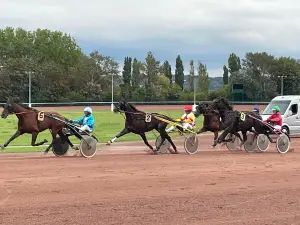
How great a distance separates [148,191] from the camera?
977 cm

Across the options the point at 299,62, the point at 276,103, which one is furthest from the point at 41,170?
the point at 299,62

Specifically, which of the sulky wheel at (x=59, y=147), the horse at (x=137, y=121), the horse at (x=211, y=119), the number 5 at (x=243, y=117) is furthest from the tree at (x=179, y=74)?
the sulky wheel at (x=59, y=147)

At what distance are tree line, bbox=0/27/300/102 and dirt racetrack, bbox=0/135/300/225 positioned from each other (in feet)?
217

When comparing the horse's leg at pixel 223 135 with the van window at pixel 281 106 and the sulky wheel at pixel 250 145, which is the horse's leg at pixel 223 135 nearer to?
the sulky wheel at pixel 250 145

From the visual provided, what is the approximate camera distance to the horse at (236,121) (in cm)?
1806

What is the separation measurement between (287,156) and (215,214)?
31.7ft

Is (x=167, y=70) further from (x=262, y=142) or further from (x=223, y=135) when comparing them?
(x=223, y=135)

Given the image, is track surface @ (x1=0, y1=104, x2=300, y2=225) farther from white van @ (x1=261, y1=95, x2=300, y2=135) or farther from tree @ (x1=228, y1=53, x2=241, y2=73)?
tree @ (x1=228, y1=53, x2=241, y2=73)

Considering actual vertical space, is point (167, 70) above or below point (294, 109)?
above

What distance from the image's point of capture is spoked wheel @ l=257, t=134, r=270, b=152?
18312mm

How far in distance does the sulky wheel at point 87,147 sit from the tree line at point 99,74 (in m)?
63.6

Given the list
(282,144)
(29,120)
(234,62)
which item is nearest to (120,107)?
(29,120)

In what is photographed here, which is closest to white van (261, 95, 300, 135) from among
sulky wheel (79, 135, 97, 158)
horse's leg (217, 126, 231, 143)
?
horse's leg (217, 126, 231, 143)

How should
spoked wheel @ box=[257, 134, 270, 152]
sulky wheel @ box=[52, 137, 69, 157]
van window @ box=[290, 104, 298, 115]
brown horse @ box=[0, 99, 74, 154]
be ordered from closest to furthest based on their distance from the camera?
1. brown horse @ box=[0, 99, 74, 154]
2. sulky wheel @ box=[52, 137, 69, 157]
3. spoked wheel @ box=[257, 134, 270, 152]
4. van window @ box=[290, 104, 298, 115]
